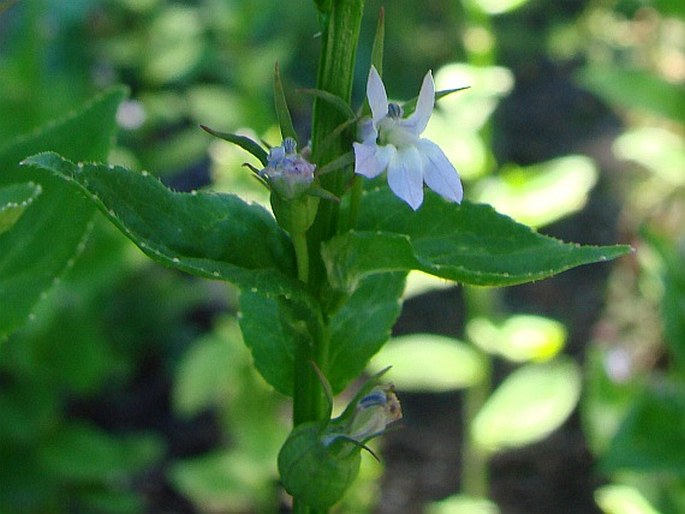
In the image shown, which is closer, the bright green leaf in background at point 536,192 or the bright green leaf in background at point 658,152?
the bright green leaf in background at point 536,192

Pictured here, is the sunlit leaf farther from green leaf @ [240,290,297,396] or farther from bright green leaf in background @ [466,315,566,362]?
green leaf @ [240,290,297,396]

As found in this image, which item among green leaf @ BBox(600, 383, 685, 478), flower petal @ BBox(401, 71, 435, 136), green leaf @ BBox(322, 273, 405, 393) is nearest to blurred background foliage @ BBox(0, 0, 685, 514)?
green leaf @ BBox(600, 383, 685, 478)

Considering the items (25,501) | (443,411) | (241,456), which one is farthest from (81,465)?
(443,411)

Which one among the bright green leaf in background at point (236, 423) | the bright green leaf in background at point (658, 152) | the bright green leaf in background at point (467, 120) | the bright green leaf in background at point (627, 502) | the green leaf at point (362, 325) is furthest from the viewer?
the bright green leaf in background at point (658, 152)

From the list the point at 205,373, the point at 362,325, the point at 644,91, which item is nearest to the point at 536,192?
the point at 644,91

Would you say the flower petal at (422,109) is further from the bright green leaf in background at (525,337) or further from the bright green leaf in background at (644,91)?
the bright green leaf in background at (644,91)

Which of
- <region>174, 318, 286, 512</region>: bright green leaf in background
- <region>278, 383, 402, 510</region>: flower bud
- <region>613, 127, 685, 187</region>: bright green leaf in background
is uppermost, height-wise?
<region>278, 383, 402, 510</region>: flower bud

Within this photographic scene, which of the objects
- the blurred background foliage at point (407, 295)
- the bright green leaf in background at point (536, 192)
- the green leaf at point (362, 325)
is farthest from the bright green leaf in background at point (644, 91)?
the green leaf at point (362, 325)

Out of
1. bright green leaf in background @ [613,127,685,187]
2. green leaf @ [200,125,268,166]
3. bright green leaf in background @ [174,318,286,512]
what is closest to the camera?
green leaf @ [200,125,268,166]
